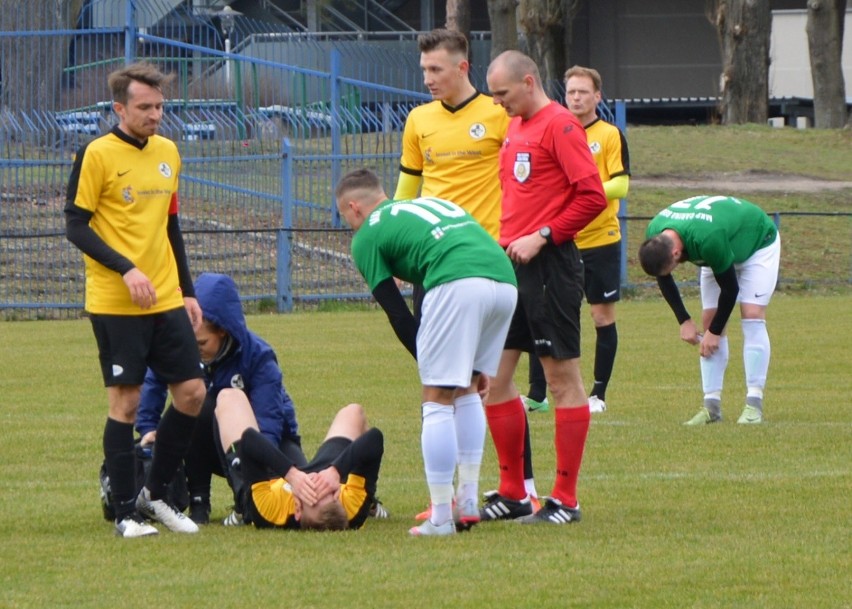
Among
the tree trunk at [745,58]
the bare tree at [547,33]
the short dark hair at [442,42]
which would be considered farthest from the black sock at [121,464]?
the tree trunk at [745,58]

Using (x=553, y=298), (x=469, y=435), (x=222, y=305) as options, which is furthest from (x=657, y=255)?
(x=222, y=305)

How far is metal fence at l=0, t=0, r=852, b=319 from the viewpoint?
2153cm

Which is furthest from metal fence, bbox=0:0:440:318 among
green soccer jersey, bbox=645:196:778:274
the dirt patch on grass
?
green soccer jersey, bbox=645:196:778:274

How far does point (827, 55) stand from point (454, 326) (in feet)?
104

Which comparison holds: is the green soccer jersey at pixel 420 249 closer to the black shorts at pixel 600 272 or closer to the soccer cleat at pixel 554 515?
the soccer cleat at pixel 554 515

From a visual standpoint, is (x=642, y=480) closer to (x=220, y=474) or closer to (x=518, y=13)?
(x=220, y=474)

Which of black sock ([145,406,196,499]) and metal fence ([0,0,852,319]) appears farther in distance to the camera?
metal fence ([0,0,852,319])

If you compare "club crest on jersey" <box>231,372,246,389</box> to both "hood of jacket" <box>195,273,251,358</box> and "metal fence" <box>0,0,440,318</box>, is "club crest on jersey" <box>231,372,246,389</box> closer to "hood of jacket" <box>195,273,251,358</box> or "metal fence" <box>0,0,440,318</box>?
"hood of jacket" <box>195,273,251,358</box>

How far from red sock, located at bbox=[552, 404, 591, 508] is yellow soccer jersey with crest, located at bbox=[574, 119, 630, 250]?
13.7 ft

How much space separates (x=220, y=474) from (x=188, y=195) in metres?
16.3

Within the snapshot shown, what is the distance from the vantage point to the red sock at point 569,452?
721 centimetres

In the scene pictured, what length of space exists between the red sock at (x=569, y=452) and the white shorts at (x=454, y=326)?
0.73 meters

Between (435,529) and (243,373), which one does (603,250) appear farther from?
(435,529)

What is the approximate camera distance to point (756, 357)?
10.6 metres
